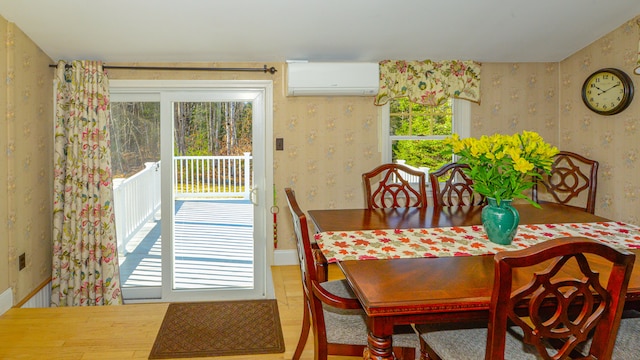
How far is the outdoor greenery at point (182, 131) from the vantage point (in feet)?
12.2

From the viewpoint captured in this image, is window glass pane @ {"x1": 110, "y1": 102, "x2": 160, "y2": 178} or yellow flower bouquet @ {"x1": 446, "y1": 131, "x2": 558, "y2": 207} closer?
yellow flower bouquet @ {"x1": 446, "y1": 131, "x2": 558, "y2": 207}

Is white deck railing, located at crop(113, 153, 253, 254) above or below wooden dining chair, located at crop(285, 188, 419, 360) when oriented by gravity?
above

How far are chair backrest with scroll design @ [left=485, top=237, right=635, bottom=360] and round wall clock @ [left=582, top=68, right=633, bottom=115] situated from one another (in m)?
2.64

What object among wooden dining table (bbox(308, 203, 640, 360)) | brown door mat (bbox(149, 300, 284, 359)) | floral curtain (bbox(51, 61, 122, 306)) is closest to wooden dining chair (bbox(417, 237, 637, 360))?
wooden dining table (bbox(308, 203, 640, 360))

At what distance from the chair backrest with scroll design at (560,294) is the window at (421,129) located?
2715 mm

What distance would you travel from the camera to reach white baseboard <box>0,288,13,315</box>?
9.48 ft

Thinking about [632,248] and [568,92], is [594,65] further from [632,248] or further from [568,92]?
[632,248]

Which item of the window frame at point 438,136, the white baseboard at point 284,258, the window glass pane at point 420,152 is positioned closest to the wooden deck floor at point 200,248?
the white baseboard at point 284,258

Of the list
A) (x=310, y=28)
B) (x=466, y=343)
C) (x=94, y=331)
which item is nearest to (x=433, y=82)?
(x=310, y=28)

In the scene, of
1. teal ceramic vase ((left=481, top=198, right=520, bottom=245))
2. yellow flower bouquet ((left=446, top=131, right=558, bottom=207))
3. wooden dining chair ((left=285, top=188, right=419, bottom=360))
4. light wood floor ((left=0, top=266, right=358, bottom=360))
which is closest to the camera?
wooden dining chair ((left=285, top=188, right=419, bottom=360))

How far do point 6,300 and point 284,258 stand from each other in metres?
2.00

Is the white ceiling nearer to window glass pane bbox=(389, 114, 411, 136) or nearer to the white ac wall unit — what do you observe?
the white ac wall unit

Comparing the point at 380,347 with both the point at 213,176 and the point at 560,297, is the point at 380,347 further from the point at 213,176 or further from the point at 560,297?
the point at 213,176

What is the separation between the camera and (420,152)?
4.01 meters
